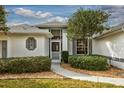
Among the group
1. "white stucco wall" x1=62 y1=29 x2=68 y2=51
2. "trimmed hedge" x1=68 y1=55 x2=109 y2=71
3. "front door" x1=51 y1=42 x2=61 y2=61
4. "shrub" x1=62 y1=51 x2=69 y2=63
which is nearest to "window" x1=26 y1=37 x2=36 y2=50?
"trimmed hedge" x1=68 y1=55 x2=109 y2=71

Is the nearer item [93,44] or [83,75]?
[83,75]

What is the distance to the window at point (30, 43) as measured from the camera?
2073 centimetres

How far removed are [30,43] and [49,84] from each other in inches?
307

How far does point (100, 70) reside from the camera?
18.2 metres

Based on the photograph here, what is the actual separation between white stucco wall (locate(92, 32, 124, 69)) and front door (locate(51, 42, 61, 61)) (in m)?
3.21

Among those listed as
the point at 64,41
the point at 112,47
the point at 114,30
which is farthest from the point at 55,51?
the point at 114,30

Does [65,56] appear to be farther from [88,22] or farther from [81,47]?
[88,22]

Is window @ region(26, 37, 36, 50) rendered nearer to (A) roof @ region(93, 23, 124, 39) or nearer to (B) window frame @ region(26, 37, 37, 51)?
(B) window frame @ region(26, 37, 37, 51)

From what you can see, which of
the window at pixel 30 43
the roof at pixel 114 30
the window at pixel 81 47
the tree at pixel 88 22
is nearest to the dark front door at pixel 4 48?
the window at pixel 30 43

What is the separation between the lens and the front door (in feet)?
83.8

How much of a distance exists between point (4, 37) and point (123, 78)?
9120mm

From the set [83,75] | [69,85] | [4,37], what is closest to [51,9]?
[4,37]
